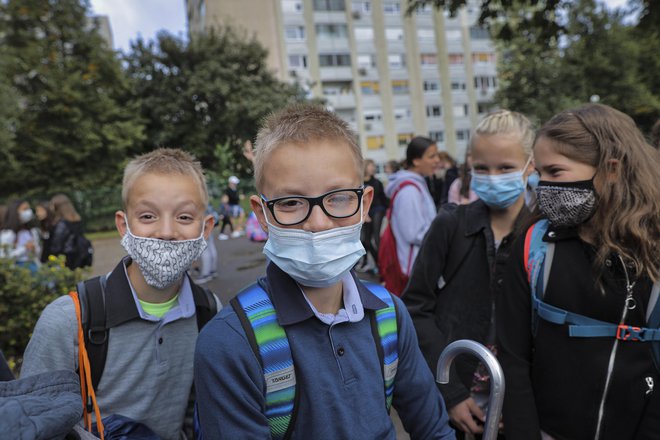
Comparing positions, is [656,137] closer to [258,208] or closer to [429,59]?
[258,208]

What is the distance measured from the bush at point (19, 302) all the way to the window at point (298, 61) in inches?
1611

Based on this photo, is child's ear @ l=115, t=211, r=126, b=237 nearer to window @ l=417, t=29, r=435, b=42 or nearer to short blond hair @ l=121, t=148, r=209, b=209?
short blond hair @ l=121, t=148, r=209, b=209

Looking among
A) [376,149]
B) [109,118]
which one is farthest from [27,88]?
[376,149]

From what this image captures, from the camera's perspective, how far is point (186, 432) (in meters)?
1.91

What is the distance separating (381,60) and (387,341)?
47.6 m

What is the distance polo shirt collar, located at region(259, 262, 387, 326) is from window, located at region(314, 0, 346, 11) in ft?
152

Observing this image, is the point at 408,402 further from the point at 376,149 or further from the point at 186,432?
the point at 376,149

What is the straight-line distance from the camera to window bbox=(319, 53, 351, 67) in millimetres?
43562

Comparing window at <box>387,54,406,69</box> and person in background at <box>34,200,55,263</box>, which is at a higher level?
window at <box>387,54,406,69</box>

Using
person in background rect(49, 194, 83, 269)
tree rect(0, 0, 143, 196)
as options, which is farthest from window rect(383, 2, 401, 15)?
person in background rect(49, 194, 83, 269)

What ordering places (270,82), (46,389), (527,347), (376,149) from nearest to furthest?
(46,389) → (527,347) → (270,82) → (376,149)

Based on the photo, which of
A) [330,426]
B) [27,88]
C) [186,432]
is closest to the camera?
[330,426]

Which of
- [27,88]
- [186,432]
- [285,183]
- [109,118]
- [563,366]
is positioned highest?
[27,88]

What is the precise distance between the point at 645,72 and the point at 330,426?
139ft
